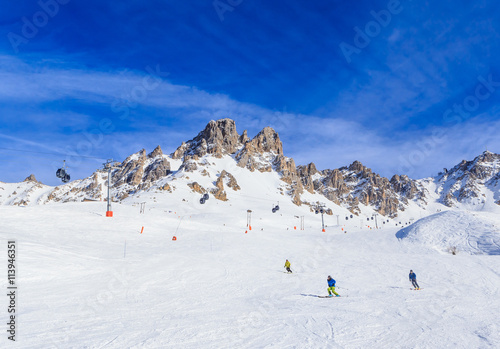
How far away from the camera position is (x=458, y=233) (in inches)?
1571

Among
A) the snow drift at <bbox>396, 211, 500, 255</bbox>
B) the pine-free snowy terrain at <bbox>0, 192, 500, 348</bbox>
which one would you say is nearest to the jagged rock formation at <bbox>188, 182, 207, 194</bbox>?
the snow drift at <bbox>396, 211, 500, 255</bbox>

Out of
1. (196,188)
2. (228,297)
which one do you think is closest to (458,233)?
(228,297)

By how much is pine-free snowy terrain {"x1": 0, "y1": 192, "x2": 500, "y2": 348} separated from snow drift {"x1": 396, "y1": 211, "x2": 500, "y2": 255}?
425 inches

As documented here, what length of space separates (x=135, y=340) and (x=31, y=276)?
32.2ft

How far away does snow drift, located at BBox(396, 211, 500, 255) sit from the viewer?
35.8 metres

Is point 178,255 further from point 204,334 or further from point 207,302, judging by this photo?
point 204,334

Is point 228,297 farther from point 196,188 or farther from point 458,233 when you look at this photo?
point 196,188

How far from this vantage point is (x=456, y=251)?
35.9 meters

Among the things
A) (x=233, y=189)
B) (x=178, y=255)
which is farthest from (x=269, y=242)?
(x=233, y=189)

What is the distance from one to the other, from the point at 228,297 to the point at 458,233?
3894 centimetres

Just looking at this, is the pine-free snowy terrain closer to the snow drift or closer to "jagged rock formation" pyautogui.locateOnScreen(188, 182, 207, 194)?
the snow drift

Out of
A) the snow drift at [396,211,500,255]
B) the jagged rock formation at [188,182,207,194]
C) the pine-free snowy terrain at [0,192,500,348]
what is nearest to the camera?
the pine-free snowy terrain at [0,192,500,348]

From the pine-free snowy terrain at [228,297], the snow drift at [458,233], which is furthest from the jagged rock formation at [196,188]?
the pine-free snowy terrain at [228,297]

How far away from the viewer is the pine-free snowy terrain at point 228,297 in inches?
342
